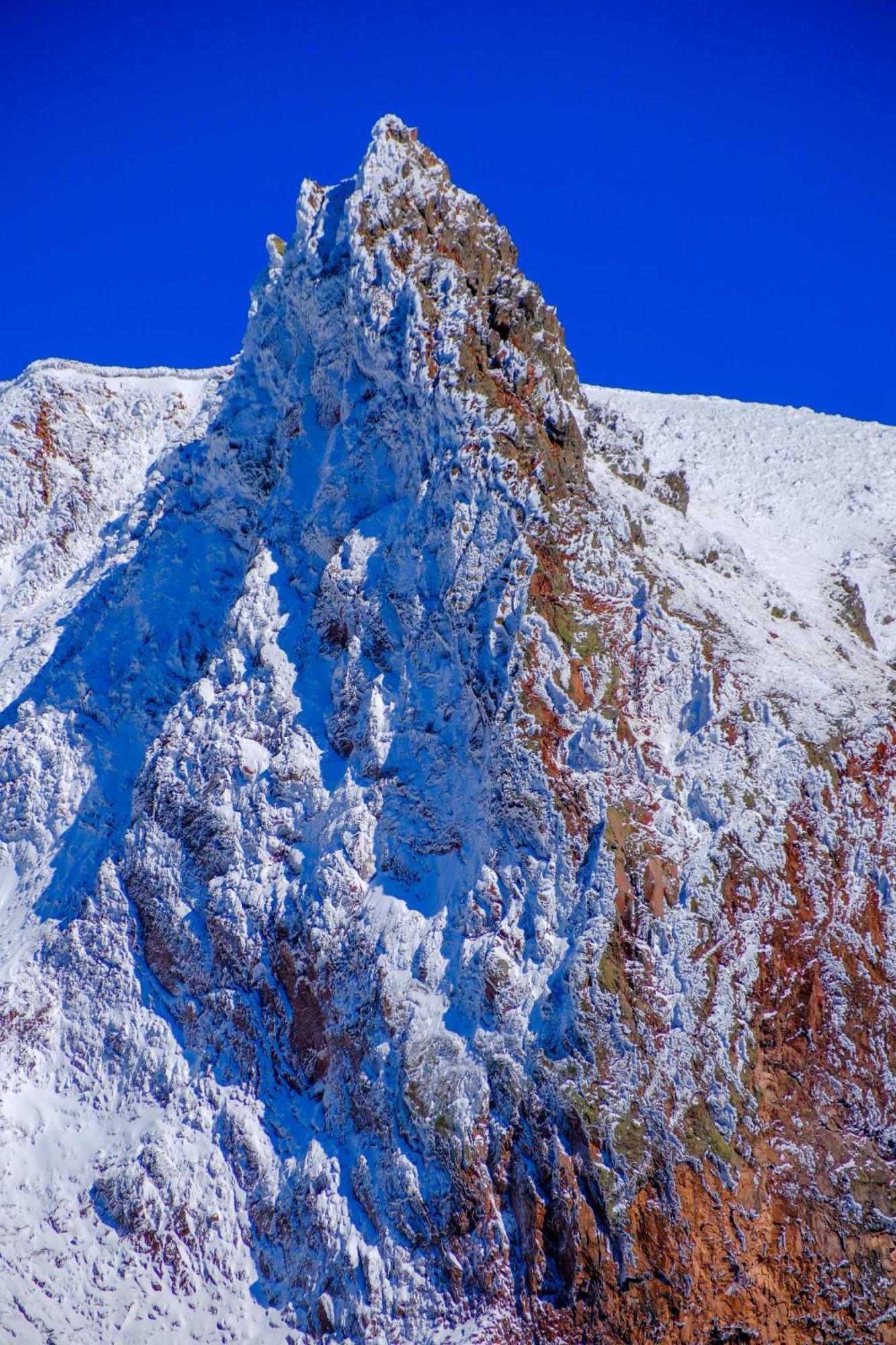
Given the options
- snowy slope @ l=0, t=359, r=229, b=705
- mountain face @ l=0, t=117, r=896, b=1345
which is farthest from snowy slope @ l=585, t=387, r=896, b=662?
snowy slope @ l=0, t=359, r=229, b=705

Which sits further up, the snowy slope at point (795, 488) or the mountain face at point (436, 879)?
the snowy slope at point (795, 488)

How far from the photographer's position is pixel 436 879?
89.7ft

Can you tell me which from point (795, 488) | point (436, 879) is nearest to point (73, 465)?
point (436, 879)

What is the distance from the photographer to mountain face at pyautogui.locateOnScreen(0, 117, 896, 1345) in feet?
77.7

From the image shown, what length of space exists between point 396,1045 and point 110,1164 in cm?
854

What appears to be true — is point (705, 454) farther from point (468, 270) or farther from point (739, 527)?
point (468, 270)

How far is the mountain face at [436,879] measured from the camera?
2369 cm

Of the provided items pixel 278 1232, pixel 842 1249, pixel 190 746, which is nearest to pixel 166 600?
pixel 190 746

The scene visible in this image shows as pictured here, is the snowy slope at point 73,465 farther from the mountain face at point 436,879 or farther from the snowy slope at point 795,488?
the snowy slope at point 795,488

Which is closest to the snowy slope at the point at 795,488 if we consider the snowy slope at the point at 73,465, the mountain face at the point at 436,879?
the mountain face at the point at 436,879

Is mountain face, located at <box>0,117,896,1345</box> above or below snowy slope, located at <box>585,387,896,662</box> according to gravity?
below

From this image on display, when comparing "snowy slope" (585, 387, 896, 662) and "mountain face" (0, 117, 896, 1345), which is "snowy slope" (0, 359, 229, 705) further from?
"snowy slope" (585, 387, 896, 662)

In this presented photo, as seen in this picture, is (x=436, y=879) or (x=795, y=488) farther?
(x=795, y=488)

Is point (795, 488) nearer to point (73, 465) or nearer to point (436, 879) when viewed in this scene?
point (436, 879)
